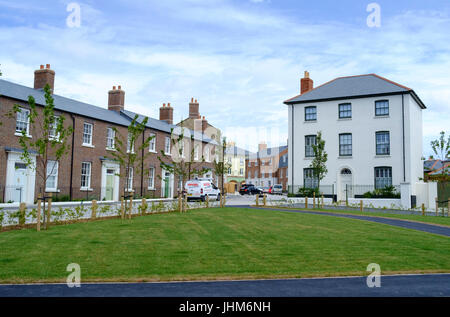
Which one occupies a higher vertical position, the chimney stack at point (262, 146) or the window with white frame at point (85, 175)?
the chimney stack at point (262, 146)

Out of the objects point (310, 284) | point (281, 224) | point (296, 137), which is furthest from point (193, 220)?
point (296, 137)

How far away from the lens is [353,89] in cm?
3684

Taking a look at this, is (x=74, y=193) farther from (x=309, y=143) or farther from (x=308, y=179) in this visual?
(x=309, y=143)

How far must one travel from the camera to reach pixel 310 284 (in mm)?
7461

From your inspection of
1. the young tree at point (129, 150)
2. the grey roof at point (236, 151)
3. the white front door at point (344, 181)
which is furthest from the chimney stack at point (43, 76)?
the grey roof at point (236, 151)

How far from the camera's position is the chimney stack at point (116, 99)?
39.5 metres

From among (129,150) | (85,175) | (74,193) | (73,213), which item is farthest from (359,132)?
(73,213)

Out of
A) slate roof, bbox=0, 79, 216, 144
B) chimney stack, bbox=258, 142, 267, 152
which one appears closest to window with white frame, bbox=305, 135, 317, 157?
slate roof, bbox=0, 79, 216, 144

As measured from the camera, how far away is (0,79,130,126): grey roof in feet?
86.1

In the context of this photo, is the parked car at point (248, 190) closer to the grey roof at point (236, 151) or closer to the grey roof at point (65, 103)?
the grey roof at point (236, 151)

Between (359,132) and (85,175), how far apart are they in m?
24.5

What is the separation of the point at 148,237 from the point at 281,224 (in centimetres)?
623

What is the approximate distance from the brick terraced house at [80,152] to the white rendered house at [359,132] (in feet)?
47.1
